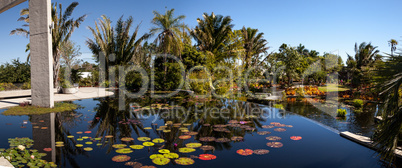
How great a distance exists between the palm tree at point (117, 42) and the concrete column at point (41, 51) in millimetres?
9095

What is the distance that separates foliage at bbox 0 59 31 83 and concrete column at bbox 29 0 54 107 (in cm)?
1076

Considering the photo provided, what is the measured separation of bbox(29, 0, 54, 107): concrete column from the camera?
25.0 ft

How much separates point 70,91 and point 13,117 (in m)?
Result: 7.19

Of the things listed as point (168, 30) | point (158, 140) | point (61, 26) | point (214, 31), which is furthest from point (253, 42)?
point (158, 140)

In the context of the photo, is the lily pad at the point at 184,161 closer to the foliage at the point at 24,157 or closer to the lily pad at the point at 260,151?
the lily pad at the point at 260,151

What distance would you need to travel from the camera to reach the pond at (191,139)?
362 centimetres

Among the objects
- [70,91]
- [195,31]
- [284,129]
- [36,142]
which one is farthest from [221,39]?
[36,142]

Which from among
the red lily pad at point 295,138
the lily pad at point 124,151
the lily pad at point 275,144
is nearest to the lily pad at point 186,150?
the lily pad at point 124,151

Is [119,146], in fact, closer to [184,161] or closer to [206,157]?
[184,161]

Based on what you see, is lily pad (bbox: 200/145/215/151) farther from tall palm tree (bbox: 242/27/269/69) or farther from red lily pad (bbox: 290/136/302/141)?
tall palm tree (bbox: 242/27/269/69)

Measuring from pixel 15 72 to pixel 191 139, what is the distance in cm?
1773

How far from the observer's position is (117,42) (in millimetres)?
17344

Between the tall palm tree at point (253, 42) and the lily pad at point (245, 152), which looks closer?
the lily pad at point (245, 152)

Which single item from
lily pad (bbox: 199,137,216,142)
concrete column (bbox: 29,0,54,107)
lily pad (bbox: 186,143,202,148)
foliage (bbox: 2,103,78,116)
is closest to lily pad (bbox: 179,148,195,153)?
Result: lily pad (bbox: 186,143,202,148)
